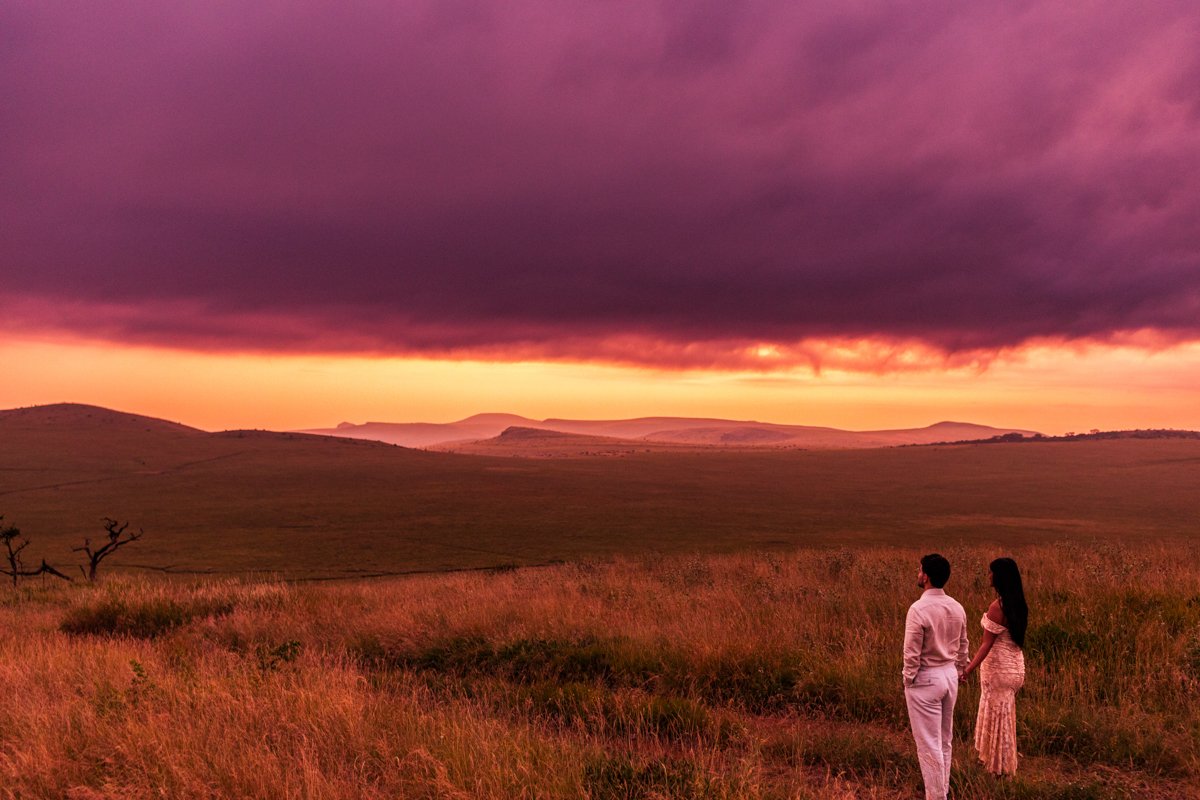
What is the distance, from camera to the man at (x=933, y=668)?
5477 millimetres

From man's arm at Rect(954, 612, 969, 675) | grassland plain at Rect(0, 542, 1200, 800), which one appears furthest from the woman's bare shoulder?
grassland plain at Rect(0, 542, 1200, 800)

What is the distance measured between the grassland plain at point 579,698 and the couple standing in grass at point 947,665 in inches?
21.1

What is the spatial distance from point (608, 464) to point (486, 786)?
315 feet

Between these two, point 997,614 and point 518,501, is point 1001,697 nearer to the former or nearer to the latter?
point 997,614

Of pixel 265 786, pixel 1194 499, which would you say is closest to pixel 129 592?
pixel 265 786

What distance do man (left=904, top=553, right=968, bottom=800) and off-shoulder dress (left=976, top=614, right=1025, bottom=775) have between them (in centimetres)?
62

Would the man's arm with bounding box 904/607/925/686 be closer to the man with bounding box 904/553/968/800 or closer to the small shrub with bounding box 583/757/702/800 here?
the man with bounding box 904/553/968/800

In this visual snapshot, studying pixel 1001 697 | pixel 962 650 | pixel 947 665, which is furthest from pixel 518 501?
pixel 947 665

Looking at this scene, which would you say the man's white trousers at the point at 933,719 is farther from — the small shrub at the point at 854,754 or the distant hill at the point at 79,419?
the distant hill at the point at 79,419

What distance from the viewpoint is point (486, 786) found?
5.48m

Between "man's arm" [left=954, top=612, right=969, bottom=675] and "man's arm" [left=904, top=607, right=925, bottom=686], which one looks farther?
"man's arm" [left=954, top=612, right=969, bottom=675]

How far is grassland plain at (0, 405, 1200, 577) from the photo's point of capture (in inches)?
1337

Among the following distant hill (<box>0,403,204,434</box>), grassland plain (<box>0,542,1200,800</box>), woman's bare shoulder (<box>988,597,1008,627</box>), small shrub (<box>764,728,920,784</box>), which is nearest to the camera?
grassland plain (<box>0,542,1200,800</box>)

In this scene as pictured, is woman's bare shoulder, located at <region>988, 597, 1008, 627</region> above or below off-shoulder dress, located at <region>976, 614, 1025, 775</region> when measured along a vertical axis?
above
